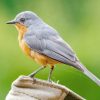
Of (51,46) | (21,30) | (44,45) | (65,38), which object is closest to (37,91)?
(51,46)

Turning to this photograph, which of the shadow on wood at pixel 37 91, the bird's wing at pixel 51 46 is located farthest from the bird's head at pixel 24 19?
the shadow on wood at pixel 37 91

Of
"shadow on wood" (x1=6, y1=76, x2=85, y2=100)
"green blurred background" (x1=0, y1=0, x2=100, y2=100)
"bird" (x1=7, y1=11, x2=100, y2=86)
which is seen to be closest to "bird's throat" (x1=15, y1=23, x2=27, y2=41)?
"bird" (x1=7, y1=11, x2=100, y2=86)

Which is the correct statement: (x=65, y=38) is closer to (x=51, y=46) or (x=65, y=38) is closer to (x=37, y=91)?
(x=51, y=46)

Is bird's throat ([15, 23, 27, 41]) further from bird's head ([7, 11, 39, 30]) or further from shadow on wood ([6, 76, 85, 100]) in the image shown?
shadow on wood ([6, 76, 85, 100])

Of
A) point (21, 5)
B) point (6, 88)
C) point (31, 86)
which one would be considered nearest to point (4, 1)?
point (21, 5)

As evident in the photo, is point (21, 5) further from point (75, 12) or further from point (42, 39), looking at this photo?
point (42, 39)

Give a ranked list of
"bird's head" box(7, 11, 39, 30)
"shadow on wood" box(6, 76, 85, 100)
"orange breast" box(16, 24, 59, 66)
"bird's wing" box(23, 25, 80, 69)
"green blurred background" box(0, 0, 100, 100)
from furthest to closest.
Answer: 1. "green blurred background" box(0, 0, 100, 100)
2. "bird's head" box(7, 11, 39, 30)
3. "orange breast" box(16, 24, 59, 66)
4. "bird's wing" box(23, 25, 80, 69)
5. "shadow on wood" box(6, 76, 85, 100)
